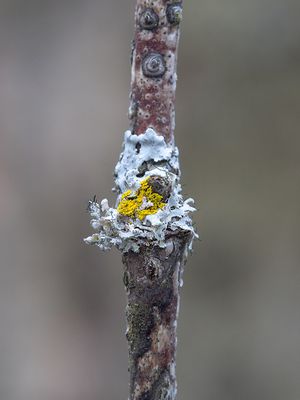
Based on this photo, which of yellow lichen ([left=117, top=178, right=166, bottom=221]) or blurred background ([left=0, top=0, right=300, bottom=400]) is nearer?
yellow lichen ([left=117, top=178, right=166, bottom=221])

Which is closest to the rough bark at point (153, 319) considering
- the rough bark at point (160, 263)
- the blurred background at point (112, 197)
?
the rough bark at point (160, 263)

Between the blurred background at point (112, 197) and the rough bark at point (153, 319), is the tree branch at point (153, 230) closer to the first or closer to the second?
the rough bark at point (153, 319)

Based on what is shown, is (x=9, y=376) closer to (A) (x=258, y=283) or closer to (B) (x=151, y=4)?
(A) (x=258, y=283)

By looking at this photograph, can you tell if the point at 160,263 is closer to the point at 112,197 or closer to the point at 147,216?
the point at 147,216

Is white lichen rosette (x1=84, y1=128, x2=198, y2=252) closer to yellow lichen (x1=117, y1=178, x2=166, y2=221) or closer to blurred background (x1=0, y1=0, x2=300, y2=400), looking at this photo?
yellow lichen (x1=117, y1=178, x2=166, y2=221)

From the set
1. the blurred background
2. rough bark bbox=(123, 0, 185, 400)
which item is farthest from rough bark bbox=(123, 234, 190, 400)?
the blurred background

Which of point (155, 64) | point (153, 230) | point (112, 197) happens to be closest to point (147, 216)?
point (153, 230)
